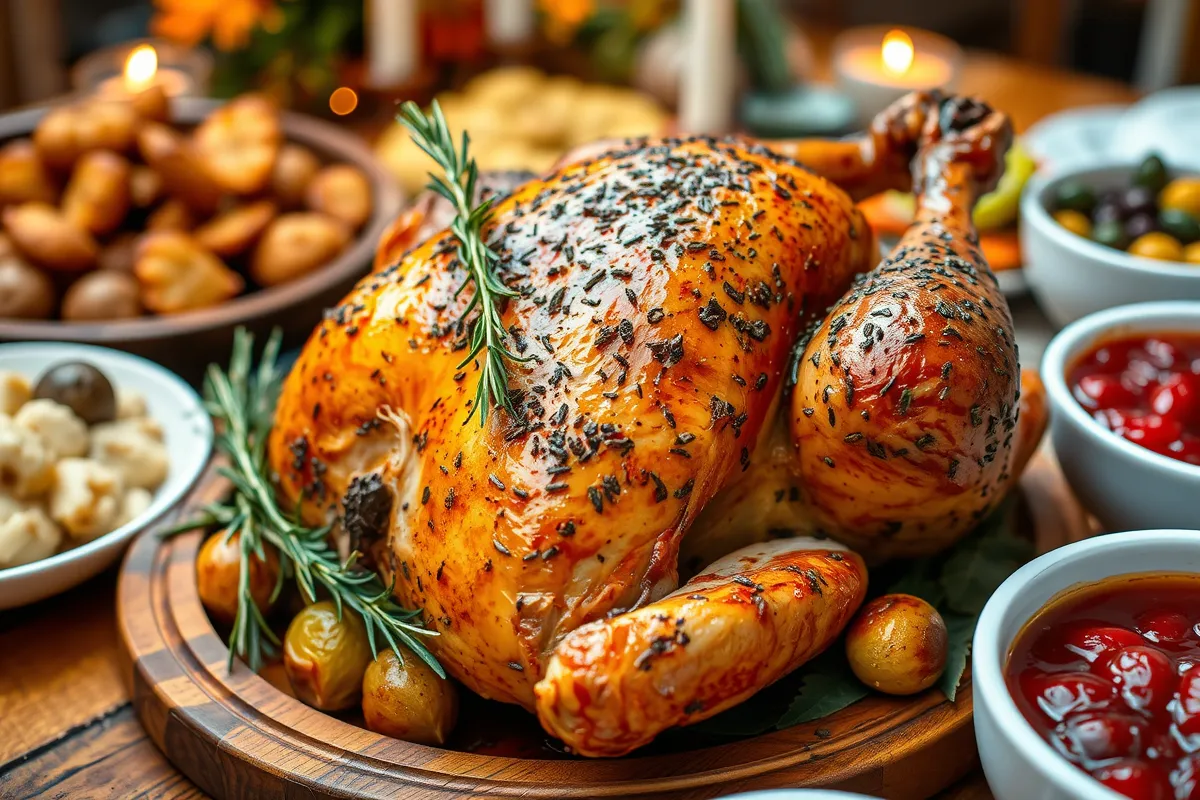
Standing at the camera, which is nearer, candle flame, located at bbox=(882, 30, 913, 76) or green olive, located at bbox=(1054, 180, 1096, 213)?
green olive, located at bbox=(1054, 180, 1096, 213)

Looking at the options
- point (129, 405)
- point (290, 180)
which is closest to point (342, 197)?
point (290, 180)

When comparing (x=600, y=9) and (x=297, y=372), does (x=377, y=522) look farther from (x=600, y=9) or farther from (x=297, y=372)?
(x=600, y=9)

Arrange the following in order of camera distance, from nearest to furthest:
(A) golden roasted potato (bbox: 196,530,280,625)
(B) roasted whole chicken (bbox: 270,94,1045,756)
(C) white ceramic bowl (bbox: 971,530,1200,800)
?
1. (C) white ceramic bowl (bbox: 971,530,1200,800)
2. (B) roasted whole chicken (bbox: 270,94,1045,756)
3. (A) golden roasted potato (bbox: 196,530,280,625)

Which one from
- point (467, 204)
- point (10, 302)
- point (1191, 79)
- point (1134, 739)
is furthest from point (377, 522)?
point (1191, 79)

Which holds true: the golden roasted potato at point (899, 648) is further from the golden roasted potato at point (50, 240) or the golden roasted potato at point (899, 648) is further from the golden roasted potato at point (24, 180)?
the golden roasted potato at point (24, 180)

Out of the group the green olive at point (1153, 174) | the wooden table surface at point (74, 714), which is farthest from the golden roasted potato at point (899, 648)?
the green olive at point (1153, 174)

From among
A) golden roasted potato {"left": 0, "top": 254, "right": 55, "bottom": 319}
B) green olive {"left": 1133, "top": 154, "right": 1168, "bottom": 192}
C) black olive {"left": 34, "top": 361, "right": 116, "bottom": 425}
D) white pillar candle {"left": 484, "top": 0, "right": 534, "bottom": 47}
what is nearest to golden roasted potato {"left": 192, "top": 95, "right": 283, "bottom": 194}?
golden roasted potato {"left": 0, "top": 254, "right": 55, "bottom": 319}

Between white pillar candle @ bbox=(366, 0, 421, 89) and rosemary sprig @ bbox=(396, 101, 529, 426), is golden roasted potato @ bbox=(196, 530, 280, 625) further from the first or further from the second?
white pillar candle @ bbox=(366, 0, 421, 89)

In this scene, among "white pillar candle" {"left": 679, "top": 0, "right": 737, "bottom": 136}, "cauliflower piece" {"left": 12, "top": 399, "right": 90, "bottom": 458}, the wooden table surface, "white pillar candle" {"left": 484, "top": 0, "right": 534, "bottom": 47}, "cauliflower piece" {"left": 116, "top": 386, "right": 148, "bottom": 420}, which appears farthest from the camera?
"white pillar candle" {"left": 484, "top": 0, "right": 534, "bottom": 47}
